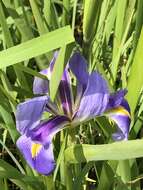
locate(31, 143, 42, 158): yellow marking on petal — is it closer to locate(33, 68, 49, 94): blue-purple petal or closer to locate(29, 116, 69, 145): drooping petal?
locate(29, 116, 69, 145): drooping petal

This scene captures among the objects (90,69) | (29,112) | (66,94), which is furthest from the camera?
(90,69)

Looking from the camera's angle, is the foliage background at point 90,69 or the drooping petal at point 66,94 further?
the drooping petal at point 66,94

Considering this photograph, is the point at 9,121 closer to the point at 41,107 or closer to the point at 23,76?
the point at 23,76

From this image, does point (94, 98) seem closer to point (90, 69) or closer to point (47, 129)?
point (47, 129)

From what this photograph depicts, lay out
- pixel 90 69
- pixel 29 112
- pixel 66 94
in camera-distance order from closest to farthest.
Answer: pixel 29 112, pixel 66 94, pixel 90 69

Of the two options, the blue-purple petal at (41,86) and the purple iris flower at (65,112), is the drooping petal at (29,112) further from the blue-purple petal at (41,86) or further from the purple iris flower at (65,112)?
the blue-purple petal at (41,86)

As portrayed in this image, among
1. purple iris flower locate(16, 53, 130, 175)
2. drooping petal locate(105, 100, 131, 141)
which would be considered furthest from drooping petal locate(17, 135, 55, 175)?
drooping petal locate(105, 100, 131, 141)

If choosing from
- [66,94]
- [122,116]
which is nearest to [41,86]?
[66,94]

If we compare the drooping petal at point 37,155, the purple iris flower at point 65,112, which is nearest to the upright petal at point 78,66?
the purple iris flower at point 65,112
